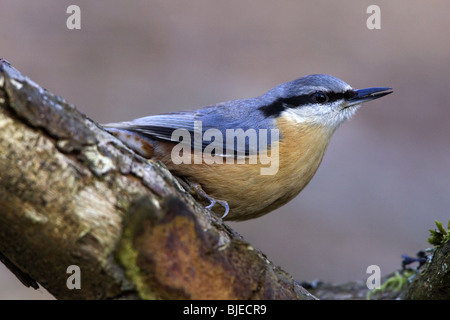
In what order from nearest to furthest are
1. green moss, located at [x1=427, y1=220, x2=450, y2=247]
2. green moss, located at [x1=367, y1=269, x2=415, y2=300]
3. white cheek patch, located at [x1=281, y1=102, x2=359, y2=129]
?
1. green moss, located at [x1=427, y1=220, x2=450, y2=247]
2. green moss, located at [x1=367, y1=269, x2=415, y2=300]
3. white cheek patch, located at [x1=281, y1=102, x2=359, y2=129]

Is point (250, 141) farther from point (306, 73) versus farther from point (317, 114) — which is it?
point (306, 73)

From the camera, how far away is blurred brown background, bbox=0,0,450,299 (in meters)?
6.45

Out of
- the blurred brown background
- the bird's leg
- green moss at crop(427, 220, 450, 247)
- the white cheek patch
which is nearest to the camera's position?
green moss at crop(427, 220, 450, 247)

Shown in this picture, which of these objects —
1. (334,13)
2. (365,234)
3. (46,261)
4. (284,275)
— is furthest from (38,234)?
(334,13)

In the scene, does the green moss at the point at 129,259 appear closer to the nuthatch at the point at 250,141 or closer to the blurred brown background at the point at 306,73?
the nuthatch at the point at 250,141

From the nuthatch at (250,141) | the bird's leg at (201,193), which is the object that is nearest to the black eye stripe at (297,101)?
the nuthatch at (250,141)

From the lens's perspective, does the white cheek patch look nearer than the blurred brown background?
Yes

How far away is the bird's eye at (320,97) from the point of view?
11.5ft

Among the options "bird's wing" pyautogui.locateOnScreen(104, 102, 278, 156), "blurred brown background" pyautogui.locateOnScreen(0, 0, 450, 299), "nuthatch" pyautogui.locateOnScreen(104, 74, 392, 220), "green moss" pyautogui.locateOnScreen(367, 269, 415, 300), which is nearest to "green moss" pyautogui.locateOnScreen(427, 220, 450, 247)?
"green moss" pyautogui.locateOnScreen(367, 269, 415, 300)

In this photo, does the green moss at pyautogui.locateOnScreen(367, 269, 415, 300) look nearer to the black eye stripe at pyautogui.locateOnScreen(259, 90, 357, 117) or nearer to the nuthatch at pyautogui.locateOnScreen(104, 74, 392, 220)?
the nuthatch at pyautogui.locateOnScreen(104, 74, 392, 220)

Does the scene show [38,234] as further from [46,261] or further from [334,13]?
[334,13]

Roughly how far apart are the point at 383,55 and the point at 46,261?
22.7ft

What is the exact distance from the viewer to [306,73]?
7.32 meters

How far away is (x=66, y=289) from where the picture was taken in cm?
189
